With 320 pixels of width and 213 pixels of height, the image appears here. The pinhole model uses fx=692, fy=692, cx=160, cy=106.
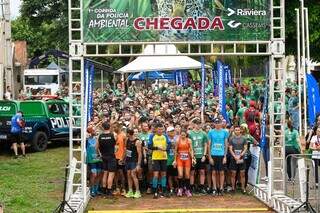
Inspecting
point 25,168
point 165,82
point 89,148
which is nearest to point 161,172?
point 89,148

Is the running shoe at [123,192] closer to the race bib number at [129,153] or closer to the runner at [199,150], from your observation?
the race bib number at [129,153]

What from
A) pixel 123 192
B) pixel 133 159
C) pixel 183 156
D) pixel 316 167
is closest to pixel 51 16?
pixel 123 192

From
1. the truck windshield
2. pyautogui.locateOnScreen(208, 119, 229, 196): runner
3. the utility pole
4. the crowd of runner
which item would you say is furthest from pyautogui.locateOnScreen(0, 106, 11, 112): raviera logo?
the truck windshield

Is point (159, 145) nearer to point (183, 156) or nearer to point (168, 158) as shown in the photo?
point (168, 158)

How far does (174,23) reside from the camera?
1538cm

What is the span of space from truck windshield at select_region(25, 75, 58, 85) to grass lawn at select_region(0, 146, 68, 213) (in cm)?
3000

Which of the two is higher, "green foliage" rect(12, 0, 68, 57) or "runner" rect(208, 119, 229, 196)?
"green foliage" rect(12, 0, 68, 57)

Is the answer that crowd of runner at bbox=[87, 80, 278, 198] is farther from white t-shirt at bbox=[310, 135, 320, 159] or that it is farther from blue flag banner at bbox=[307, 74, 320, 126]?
blue flag banner at bbox=[307, 74, 320, 126]

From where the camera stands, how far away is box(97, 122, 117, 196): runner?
53.1 ft

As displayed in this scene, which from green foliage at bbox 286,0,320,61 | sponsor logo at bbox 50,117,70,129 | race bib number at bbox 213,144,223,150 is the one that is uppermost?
green foliage at bbox 286,0,320,61

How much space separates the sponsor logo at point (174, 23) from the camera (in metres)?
15.4

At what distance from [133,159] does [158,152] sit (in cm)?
63

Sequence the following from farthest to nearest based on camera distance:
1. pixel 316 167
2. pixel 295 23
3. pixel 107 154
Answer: pixel 295 23 < pixel 107 154 < pixel 316 167

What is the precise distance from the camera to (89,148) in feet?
54.0
